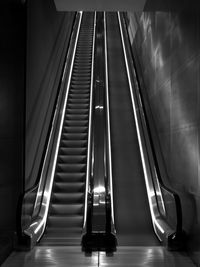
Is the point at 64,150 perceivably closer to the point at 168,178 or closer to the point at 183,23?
the point at 168,178

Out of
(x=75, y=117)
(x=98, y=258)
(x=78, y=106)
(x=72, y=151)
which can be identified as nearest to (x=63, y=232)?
(x=98, y=258)

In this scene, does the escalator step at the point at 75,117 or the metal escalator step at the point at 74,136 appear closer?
the metal escalator step at the point at 74,136

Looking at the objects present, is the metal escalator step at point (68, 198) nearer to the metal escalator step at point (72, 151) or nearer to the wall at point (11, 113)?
the wall at point (11, 113)

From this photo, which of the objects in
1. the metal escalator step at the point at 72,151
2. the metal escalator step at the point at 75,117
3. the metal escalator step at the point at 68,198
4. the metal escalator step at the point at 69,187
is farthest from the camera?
the metal escalator step at the point at 75,117

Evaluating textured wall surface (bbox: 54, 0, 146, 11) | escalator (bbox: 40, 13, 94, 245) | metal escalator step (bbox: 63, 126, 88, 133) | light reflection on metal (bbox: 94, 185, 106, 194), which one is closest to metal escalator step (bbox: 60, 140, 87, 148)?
escalator (bbox: 40, 13, 94, 245)

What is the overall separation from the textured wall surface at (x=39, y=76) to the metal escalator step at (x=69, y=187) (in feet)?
1.49

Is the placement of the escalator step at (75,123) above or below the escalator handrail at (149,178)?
above

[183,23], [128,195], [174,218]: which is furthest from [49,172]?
[183,23]

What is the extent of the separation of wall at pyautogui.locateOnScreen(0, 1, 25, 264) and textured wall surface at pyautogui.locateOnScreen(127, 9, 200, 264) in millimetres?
2064

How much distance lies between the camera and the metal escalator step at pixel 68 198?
7402 millimetres

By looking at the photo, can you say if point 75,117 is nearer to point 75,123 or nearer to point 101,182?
point 75,123

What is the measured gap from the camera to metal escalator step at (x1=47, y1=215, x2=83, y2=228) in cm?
679

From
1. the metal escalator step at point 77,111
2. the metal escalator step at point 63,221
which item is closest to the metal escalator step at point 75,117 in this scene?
the metal escalator step at point 77,111

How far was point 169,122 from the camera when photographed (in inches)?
261
